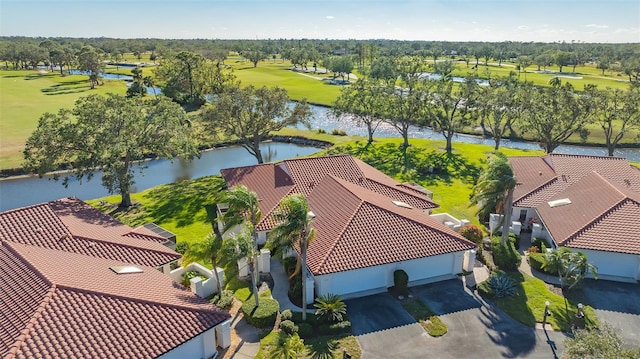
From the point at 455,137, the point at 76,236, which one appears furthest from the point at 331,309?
the point at 455,137

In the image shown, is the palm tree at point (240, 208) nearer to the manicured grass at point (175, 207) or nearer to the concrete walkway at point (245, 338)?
the concrete walkway at point (245, 338)

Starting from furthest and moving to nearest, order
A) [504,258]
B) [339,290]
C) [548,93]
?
[548,93] < [504,258] < [339,290]

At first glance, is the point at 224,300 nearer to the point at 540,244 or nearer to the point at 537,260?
the point at 537,260

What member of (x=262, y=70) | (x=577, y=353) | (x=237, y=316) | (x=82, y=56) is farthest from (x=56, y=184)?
(x=262, y=70)

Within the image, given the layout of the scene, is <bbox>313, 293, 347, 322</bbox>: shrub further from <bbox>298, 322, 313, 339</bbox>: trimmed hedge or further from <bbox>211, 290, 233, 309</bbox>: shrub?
<bbox>211, 290, 233, 309</bbox>: shrub

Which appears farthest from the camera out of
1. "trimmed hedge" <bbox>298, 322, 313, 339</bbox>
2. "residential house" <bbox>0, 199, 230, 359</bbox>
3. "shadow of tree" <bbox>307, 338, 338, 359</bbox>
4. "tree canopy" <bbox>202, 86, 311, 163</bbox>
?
"tree canopy" <bbox>202, 86, 311, 163</bbox>

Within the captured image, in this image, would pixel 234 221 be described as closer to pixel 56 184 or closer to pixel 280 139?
pixel 56 184

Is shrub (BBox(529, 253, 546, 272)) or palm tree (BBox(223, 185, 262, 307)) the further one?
shrub (BBox(529, 253, 546, 272))

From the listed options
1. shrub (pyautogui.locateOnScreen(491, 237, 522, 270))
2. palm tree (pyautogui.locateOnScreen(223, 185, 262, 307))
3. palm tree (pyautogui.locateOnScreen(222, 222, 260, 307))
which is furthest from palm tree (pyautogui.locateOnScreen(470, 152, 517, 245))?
palm tree (pyautogui.locateOnScreen(222, 222, 260, 307))
